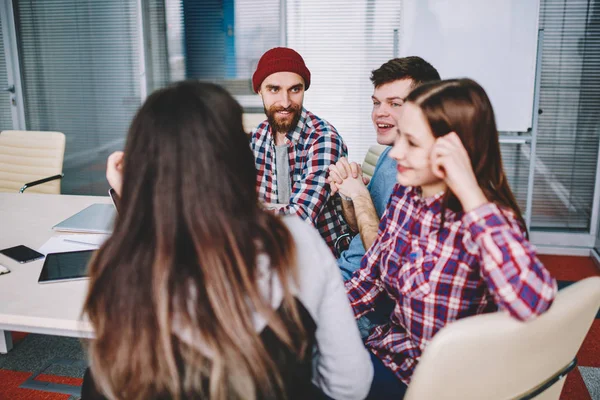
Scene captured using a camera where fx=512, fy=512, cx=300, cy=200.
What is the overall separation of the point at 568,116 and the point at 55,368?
12.1ft

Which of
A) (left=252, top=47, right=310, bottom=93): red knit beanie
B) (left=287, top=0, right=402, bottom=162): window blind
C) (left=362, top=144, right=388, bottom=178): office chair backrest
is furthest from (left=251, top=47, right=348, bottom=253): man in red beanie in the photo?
(left=287, top=0, right=402, bottom=162): window blind

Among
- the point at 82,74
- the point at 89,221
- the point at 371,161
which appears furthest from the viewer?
the point at 82,74

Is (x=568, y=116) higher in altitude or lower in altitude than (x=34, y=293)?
higher

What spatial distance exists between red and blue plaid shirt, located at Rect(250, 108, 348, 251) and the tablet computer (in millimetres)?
746

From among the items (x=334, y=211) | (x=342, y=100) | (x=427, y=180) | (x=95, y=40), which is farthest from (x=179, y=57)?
(x=427, y=180)

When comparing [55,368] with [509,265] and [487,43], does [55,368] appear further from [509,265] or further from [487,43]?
[487,43]

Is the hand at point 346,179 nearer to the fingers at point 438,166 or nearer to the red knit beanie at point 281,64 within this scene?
the red knit beanie at point 281,64

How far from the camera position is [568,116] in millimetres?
3789

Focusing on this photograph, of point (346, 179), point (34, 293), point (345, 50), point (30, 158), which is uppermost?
point (345, 50)

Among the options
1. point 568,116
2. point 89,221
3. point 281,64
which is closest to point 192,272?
point 89,221

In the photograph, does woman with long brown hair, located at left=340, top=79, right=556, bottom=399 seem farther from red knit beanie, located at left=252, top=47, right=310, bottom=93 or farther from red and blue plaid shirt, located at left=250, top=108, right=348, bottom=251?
red knit beanie, located at left=252, top=47, right=310, bottom=93

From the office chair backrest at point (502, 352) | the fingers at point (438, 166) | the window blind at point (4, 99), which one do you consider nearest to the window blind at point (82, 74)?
the window blind at point (4, 99)

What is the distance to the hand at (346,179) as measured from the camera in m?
1.91

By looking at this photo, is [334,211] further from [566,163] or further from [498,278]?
[566,163]
